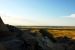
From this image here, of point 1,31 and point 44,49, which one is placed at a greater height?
point 1,31

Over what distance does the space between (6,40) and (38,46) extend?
301 cm

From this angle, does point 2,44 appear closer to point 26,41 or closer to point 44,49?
point 26,41

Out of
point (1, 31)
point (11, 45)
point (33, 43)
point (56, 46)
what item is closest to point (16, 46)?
point (11, 45)

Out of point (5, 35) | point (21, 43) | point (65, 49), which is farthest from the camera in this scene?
point (65, 49)

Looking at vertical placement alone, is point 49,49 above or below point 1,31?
below

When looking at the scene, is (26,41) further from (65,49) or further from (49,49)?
(65,49)

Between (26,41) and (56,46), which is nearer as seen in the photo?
(26,41)

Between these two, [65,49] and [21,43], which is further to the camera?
[65,49]

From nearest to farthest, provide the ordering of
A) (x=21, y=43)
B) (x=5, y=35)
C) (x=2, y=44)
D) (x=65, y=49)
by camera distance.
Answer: (x=2, y=44) → (x=21, y=43) → (x=5, y=35) → (x=65, y=49)

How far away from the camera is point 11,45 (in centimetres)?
1967

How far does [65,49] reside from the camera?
24.0 metres

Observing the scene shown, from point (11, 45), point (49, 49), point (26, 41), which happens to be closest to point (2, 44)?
point (11, 45)

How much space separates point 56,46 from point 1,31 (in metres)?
5.94

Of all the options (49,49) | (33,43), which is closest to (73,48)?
(49,49)
